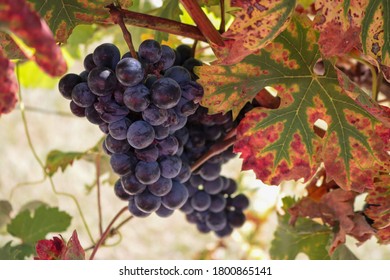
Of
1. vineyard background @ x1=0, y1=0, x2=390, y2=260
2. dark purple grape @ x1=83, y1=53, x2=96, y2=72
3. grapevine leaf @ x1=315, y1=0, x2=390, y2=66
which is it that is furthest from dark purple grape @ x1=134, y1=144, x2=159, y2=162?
vineyard background @ x1=0, y1=0, x2=390, y2=260

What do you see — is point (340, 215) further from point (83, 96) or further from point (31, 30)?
point (31, 30)

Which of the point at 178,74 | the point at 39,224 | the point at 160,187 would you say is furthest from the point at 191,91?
the point at 39,224

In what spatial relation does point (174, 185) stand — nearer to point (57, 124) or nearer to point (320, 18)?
point (320, 18)

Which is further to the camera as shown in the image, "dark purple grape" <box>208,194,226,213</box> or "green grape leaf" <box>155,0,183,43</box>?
"dark purple grape" <box>208,194,226,213</box>

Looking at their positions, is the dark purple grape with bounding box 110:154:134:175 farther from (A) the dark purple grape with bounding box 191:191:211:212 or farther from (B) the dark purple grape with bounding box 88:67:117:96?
(A) the dark purple grape with bounding box 191:191:211:212

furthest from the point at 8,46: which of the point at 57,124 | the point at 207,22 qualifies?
the point at 57,124

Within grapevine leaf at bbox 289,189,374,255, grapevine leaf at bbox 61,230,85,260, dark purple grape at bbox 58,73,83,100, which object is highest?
dark purple grape at bbox 58,73,83,100
